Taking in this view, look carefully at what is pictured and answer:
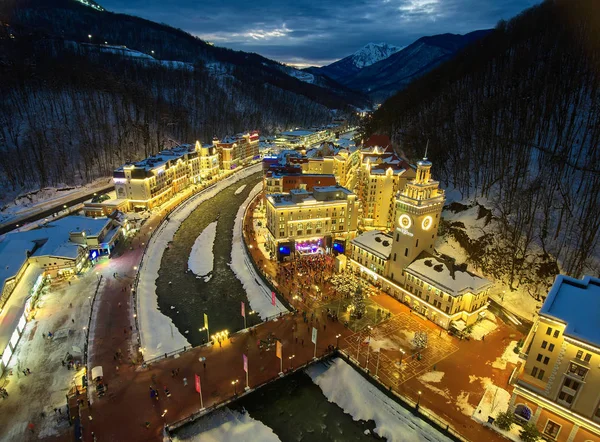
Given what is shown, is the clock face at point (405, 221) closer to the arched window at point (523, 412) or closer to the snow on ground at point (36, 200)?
the arched window at point (523, 412)

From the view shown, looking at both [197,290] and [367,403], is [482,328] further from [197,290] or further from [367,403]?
[197,290]

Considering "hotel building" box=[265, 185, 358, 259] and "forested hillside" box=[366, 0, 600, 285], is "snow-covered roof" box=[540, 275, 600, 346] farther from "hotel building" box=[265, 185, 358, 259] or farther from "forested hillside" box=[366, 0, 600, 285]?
"hotel building" box=[265, 185, 358, 259]

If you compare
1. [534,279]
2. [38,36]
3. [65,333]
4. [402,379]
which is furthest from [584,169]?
[38,36]

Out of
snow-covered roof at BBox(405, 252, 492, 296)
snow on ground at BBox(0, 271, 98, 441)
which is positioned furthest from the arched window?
snow on ground at BBox(0, 271, 98, 441)

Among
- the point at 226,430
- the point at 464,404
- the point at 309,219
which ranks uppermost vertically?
the point at 309,219

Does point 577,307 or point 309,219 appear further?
point 309,219

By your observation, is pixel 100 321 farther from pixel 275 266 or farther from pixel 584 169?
pixel 584 169

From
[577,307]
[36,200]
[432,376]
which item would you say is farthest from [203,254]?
[577,307]

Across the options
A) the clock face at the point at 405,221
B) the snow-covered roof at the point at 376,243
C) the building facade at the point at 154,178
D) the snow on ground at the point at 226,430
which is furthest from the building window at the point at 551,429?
the building facade at the point at 154,178
